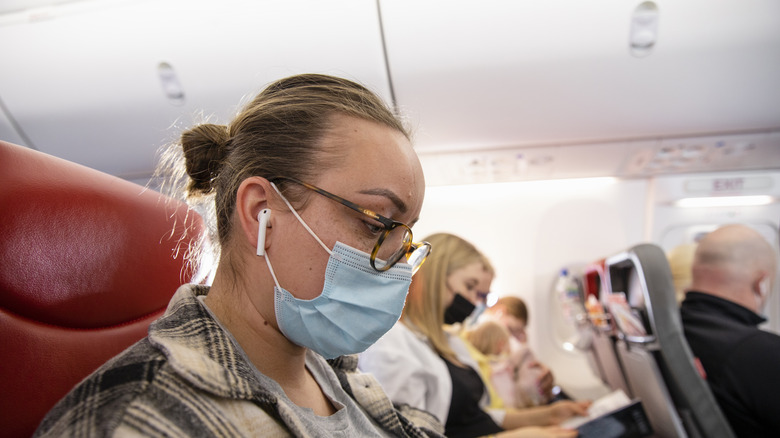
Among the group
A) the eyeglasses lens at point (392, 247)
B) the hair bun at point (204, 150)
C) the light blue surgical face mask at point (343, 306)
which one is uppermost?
the hair bun at point (204, 150)

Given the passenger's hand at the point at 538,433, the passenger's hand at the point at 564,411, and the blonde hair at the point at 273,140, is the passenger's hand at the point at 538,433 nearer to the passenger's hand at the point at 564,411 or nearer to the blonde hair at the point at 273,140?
the passenger's hand at the point at 564,411

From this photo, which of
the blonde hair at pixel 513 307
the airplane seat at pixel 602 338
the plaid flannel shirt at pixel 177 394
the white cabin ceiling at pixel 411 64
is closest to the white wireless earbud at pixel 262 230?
the plaid flannel shirt at pixel 177 394

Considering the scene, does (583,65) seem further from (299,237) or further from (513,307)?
(513,307)

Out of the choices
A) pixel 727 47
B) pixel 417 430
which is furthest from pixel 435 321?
pixel 727 47

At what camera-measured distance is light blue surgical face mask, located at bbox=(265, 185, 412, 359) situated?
3.28 feet

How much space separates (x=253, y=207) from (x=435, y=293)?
175 cm

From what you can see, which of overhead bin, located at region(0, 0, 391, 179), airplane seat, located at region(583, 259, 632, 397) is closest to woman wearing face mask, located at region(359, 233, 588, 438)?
airplane seat, located at region(583, 259, 632, 397)

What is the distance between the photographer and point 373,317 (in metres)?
1.08

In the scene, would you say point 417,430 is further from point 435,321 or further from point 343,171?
point 435,321

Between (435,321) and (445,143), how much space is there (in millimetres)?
1063

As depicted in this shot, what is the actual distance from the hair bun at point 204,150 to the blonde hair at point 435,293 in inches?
63.0

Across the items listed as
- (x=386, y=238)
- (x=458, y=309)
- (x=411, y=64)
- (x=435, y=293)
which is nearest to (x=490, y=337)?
(x=458, y=309)

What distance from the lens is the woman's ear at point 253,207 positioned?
101 centimetres

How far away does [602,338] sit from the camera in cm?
377
